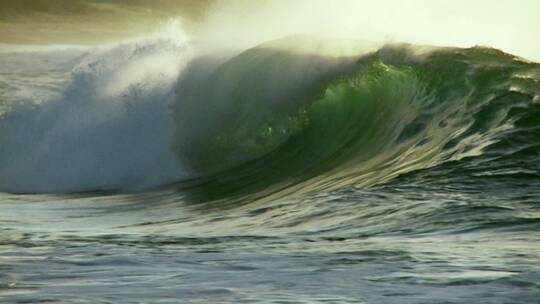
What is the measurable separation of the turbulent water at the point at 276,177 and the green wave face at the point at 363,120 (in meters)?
0.04

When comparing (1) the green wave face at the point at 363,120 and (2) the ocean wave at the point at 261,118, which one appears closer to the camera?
(1) the green wave face at the point at 363,120

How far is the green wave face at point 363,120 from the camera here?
12.9m

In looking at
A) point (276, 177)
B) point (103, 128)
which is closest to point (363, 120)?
point (276, 177)

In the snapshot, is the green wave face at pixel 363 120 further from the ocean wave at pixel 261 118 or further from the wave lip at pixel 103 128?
the wave lip at pixel 103 128

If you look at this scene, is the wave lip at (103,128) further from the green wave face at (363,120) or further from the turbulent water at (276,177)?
the green wave face at (363,120)

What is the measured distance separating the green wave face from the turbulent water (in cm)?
4

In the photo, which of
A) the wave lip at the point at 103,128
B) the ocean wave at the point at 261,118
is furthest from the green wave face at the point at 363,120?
the wave lip at the point at 103,128

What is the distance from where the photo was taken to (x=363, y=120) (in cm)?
1595

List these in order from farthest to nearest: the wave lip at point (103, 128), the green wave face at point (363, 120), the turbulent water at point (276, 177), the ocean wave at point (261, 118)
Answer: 1. the wave lip at point (103, 128)
2. the ocean wave at point (261, 118)
3. the green wave face at point (363, 120)
4. the turbulent water at point (276, 177)

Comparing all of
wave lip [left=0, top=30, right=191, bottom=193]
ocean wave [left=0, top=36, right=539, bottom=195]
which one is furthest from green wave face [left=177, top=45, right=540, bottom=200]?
wave lip [left=0, top=30, right=191, bottom=193]

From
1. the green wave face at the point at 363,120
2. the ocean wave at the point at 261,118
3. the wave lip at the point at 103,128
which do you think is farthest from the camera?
the wave lip at the point at 103,128

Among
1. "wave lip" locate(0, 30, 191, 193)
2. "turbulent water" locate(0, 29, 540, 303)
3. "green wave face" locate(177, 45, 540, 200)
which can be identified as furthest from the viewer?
"wave lip" locate(0, 30, 191, 193)

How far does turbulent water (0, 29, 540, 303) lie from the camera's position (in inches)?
296

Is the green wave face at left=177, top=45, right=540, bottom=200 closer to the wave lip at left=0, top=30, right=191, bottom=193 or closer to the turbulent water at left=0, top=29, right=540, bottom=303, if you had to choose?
the turbulent water at left=0, top=29, right=540, bottom=303
